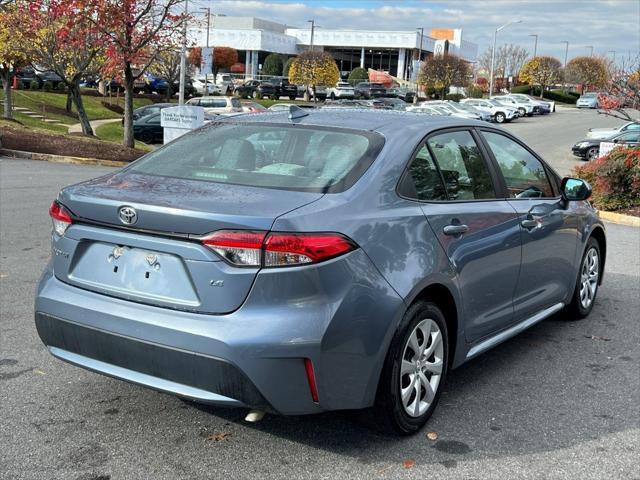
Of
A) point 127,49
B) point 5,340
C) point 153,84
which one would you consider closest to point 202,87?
point 153,84

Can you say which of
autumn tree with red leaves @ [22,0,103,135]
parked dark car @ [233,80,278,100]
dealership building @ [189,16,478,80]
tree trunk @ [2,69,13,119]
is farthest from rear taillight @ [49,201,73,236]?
dealership building @ [189,16,478,80]

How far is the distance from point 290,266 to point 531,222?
2248 mm

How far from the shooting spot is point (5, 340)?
4.95m

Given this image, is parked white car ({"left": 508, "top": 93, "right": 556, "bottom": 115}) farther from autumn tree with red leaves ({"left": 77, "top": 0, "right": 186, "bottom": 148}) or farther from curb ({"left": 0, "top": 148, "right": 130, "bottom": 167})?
curb ({"left": 0, "top": 148, "right": 130, "bottom": 167})

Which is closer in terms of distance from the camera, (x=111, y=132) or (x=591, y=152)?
(x=591, y=152)

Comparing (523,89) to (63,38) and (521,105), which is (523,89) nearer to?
(521,105)

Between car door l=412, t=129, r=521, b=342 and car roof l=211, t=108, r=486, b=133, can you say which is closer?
car door l=412, t=129, r=521, b=342

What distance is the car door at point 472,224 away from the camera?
3.94 metres

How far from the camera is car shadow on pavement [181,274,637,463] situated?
12.0ft

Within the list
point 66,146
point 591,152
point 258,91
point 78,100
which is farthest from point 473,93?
point 66,146

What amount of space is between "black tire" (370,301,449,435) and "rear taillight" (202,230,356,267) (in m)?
0.64

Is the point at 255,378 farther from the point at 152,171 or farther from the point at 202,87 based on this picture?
the point at 202,87

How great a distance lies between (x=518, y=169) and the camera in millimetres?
5027

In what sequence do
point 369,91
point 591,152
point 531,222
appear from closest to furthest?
point 531,222
point 591,152
point 369,91
